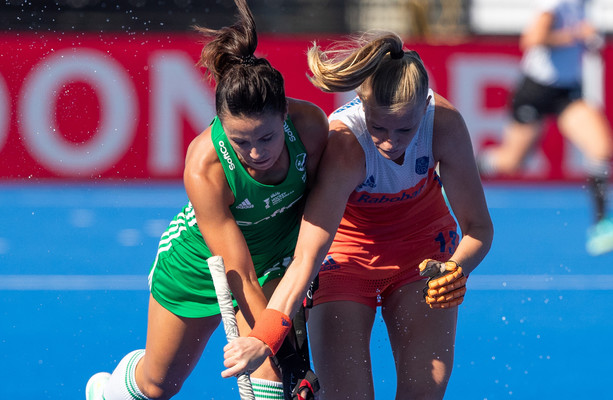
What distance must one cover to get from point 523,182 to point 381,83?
840 cm

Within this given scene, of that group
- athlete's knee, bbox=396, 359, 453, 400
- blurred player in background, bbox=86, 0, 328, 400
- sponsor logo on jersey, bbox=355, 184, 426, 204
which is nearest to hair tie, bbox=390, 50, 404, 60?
blurred player in background, bbox=86, 0, 328, 400

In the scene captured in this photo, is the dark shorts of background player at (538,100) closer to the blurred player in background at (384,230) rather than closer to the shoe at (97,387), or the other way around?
the blurred player in background at (384,230)

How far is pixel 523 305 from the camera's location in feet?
22.3

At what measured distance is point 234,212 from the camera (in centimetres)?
362

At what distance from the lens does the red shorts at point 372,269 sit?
396 cm

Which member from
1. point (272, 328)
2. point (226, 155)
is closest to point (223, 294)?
point (272, 328)

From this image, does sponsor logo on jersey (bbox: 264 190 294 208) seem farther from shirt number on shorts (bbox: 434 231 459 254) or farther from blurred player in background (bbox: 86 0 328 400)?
shirt number on shorts (bbox: 434 231 459 254)

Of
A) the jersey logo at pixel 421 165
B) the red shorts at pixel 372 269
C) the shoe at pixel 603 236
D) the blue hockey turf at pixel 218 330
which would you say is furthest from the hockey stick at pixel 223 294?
the shoe at pixel 603 236

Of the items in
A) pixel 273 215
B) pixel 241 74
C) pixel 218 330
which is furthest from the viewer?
pixel 218 330

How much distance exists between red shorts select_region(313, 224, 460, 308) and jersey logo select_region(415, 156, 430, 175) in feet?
1.11

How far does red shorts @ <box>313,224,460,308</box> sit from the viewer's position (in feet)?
13.0

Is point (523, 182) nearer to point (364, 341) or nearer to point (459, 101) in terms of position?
point (459, 101)

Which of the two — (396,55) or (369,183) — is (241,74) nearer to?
(396,55)

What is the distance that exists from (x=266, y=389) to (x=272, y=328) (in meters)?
0.47
